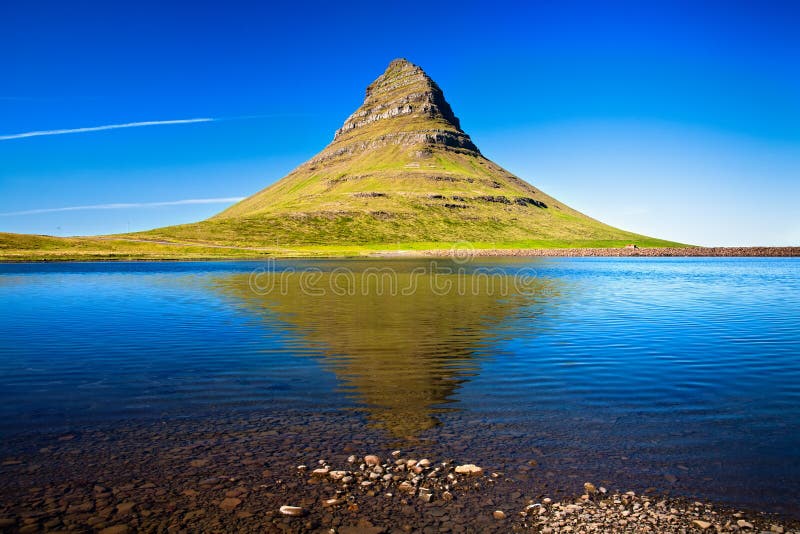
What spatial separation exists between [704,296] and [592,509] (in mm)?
48750

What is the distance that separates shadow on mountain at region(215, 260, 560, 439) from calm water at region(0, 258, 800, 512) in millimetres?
131

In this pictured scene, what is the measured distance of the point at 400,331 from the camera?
2952cm

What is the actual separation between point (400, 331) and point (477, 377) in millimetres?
11183

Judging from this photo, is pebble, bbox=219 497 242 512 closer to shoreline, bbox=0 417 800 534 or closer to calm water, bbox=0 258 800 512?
shoreline, bbox=0 417 800 534

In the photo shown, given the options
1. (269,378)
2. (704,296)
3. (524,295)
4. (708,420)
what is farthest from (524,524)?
(704,296)

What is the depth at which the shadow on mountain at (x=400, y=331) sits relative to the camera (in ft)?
53.0

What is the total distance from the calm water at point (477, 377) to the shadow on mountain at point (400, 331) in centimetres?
13

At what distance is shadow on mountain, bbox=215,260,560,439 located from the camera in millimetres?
16144

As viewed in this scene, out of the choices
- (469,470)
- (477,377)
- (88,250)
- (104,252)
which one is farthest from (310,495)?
(88,250)

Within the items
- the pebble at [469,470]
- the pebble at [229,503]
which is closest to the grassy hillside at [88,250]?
the pebble at [229,503]

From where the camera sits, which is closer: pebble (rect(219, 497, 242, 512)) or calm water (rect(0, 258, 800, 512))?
pebble (rect(219, 497, 242, 512))

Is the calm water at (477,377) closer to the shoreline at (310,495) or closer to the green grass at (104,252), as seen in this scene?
the shoreline at (310,495)

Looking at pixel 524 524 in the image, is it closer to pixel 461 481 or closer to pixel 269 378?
pixel 461 481

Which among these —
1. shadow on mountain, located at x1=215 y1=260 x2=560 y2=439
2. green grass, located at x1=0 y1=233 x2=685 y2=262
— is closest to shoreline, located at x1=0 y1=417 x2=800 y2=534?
shadow on mountain, located at x1=215 y1=260 x2=560 y2=439
